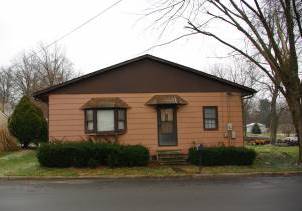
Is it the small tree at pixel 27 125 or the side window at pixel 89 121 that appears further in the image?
the small tree at pixel 27 125

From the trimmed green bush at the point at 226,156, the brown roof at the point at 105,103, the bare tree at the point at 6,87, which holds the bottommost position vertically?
the trimmed green bush at the point at 226,156

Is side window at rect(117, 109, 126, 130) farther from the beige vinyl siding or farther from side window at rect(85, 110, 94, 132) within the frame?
side window at rect(85, 110, 94, 132)

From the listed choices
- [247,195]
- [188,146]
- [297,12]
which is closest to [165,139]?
[188,146]

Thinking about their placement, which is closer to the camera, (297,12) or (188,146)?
(297,12)

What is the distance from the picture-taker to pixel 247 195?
1272cm

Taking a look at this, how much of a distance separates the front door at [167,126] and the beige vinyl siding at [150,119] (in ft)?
0.69

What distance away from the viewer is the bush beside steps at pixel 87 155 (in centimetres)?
1991

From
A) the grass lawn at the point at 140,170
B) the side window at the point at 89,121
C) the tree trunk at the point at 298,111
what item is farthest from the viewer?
the side window at the point at 89,121

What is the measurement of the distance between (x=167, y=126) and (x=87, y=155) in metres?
5.04

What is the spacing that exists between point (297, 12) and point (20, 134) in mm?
19297

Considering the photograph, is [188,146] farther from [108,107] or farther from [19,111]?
[19,111]

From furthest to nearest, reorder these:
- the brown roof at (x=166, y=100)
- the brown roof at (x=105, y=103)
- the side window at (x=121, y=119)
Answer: the side window at (x=121, y=119)
the brown roof at (x=166, y=100)
the brown roof at (x=105, y=103)

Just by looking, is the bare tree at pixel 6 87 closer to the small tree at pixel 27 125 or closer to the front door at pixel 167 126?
the small tree at pixel 27 125

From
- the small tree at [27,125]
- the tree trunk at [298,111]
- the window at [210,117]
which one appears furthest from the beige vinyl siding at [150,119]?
the small tree at [27,125]
